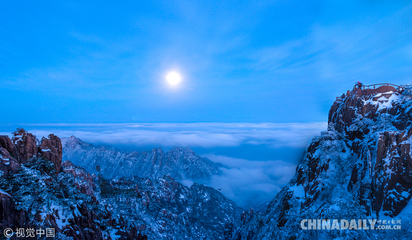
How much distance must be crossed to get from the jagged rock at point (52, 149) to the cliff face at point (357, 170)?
244 ft

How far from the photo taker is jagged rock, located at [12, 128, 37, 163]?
5025 centimetres

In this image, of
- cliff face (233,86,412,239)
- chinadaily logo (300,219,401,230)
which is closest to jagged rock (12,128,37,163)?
cliff face (233,86,412,239)

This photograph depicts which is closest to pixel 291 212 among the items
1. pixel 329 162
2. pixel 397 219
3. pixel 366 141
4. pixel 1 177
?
pixel 329 162

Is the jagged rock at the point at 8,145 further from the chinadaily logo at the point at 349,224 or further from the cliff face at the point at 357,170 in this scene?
the chinadaily logo at the point at 349,224

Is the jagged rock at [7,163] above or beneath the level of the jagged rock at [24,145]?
beneath

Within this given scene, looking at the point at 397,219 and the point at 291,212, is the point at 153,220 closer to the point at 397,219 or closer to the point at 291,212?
the point at 291,212

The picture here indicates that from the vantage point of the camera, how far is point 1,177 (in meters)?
43.5

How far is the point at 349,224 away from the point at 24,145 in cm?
8650

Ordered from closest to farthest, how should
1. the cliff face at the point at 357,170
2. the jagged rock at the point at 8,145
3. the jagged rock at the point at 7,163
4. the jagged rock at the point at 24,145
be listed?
the cliff face at the point at 357,170
the jagged rock at the point at 7,163
the jagged rock at the point at 8,145
the jagged rock at the point at 24,145

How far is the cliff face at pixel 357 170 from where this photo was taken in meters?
37.9

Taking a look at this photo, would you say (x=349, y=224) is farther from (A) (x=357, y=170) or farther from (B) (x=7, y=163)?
(B) (x=7, y=163)

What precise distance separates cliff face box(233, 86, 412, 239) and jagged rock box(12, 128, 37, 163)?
7697 centimetres

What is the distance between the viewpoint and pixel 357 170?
4456 centimetres

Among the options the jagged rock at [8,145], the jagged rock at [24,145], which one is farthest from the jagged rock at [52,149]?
the jagged rock at [8,145]
